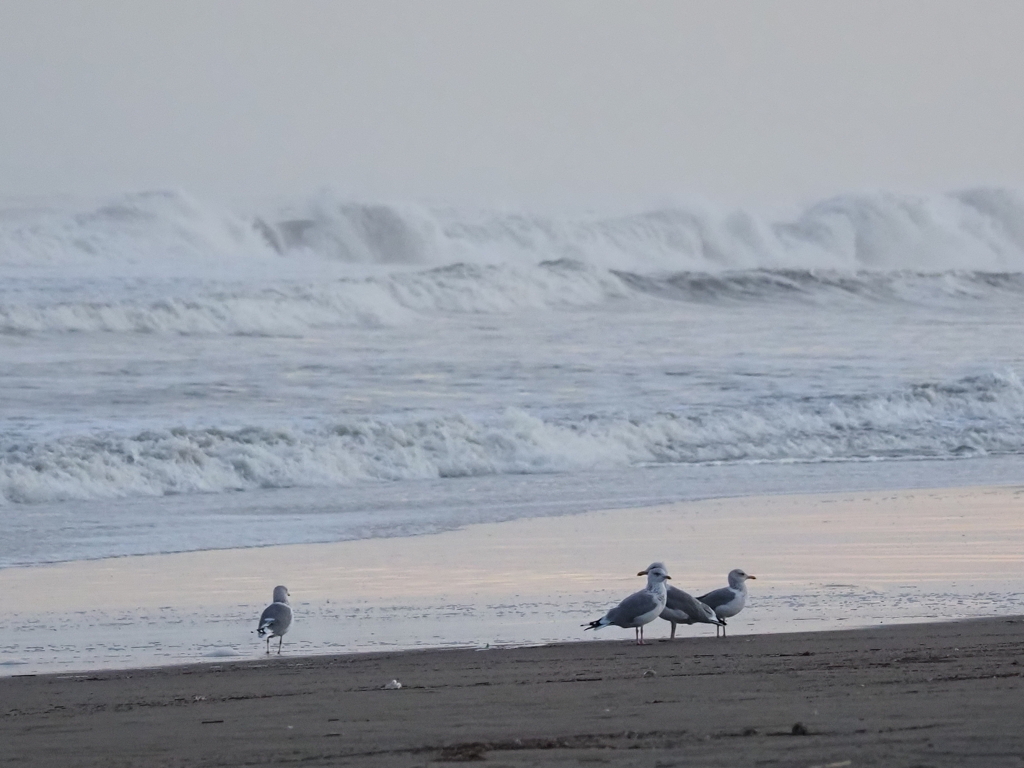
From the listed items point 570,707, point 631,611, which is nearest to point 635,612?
point 631,611

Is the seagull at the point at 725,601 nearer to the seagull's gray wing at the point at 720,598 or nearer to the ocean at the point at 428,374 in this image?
the seagull's gray wing at the point at 720,598

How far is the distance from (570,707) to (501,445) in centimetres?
1029

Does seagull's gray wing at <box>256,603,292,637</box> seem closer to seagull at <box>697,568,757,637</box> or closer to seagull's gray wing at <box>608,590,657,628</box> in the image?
seagull's gray wing at <box>608,590,657,628</box>

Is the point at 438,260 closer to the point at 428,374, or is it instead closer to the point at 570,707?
the point at 428,374

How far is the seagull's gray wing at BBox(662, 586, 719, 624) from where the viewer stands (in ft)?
19.7

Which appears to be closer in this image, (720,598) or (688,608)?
(688,608)

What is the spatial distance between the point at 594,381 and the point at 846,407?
12.2ft

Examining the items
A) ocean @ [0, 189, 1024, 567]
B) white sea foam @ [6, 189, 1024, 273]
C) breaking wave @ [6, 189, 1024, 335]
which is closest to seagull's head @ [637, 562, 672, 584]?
ocean @ [0, 189, 1024, 567]

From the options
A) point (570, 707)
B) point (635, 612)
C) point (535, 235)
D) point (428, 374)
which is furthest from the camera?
point (535, 235)

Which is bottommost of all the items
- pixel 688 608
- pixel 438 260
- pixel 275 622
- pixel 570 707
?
pixel 570 707

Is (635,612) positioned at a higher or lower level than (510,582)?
lower

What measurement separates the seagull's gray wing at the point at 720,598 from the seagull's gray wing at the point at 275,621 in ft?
5.07

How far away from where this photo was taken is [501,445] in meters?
14.2

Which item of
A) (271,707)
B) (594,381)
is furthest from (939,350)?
(271,707)
